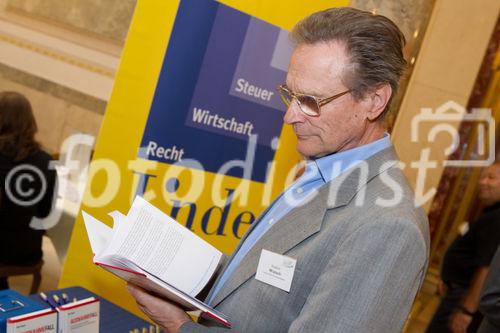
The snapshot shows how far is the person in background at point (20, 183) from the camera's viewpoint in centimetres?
273

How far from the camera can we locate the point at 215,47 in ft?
7.90

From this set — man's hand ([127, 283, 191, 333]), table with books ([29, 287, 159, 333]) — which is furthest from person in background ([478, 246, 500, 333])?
man's hand ([127, 283, 191, 333])

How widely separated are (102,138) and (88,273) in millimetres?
615

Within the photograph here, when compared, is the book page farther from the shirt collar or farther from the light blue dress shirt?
the shirt collar

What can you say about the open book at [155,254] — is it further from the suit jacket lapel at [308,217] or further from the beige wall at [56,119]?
the beige wall at [56,119]

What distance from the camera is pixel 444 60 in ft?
13.4

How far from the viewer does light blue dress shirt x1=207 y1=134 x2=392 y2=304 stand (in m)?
1.34

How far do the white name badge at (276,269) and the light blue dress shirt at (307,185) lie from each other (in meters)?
0.14

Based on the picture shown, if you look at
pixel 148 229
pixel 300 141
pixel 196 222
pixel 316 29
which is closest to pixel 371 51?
pixel 316 29

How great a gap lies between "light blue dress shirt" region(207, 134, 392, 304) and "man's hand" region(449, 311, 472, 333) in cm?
213

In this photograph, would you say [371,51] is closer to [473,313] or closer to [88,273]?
[88,273]

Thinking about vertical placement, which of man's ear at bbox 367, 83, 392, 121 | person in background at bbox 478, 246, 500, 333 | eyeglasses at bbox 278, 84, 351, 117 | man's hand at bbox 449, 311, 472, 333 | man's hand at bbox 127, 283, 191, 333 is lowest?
man's hand at bbox 449, 311, 472, 333

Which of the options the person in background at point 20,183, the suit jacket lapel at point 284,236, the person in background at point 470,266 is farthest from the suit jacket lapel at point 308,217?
the person in background at point 470,266

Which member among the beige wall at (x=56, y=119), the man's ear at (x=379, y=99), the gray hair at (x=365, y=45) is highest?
the gray hair at (x=365, y=45)
